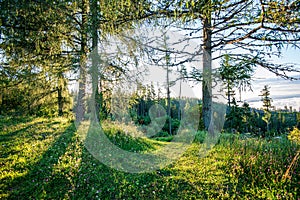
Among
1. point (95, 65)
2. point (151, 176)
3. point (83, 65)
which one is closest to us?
point (151, 176)

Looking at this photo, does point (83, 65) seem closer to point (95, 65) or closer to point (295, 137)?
point (95, 65)

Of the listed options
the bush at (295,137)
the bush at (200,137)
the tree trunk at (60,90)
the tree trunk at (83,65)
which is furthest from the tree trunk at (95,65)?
Result: the bush at (295,137)

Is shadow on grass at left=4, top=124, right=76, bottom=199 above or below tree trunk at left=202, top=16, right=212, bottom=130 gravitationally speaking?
below

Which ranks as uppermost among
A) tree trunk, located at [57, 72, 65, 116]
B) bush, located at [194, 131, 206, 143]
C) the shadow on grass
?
tree trunk, located at [57, 72, 65, 116]

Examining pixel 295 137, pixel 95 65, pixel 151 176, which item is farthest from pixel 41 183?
pixel 295 137

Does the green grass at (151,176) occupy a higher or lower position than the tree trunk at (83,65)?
lower

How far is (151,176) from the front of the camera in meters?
4.07

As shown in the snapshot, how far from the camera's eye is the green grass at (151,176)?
11.1 feet

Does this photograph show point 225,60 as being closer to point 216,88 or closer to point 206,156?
point 216,88

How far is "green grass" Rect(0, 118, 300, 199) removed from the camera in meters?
3.39

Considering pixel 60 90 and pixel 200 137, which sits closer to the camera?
pixel 200 137

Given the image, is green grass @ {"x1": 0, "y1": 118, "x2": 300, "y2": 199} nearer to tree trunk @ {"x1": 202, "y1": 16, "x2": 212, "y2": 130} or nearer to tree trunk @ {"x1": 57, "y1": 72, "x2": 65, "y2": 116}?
tree trunk @ {"x1": 202, "y1": 16, "x2": 212, "y2": 130}

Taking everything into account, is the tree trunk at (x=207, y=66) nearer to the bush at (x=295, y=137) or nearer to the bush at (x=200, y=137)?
the bush at (x=200, y=137)

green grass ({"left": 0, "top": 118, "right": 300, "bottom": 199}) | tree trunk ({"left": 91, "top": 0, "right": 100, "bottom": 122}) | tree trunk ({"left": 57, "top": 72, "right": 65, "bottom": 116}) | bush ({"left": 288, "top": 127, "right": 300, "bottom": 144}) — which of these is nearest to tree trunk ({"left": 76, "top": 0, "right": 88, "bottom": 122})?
tree trunk ({"left": 91, "top": 0, "right": 100, "bottom": 122})
